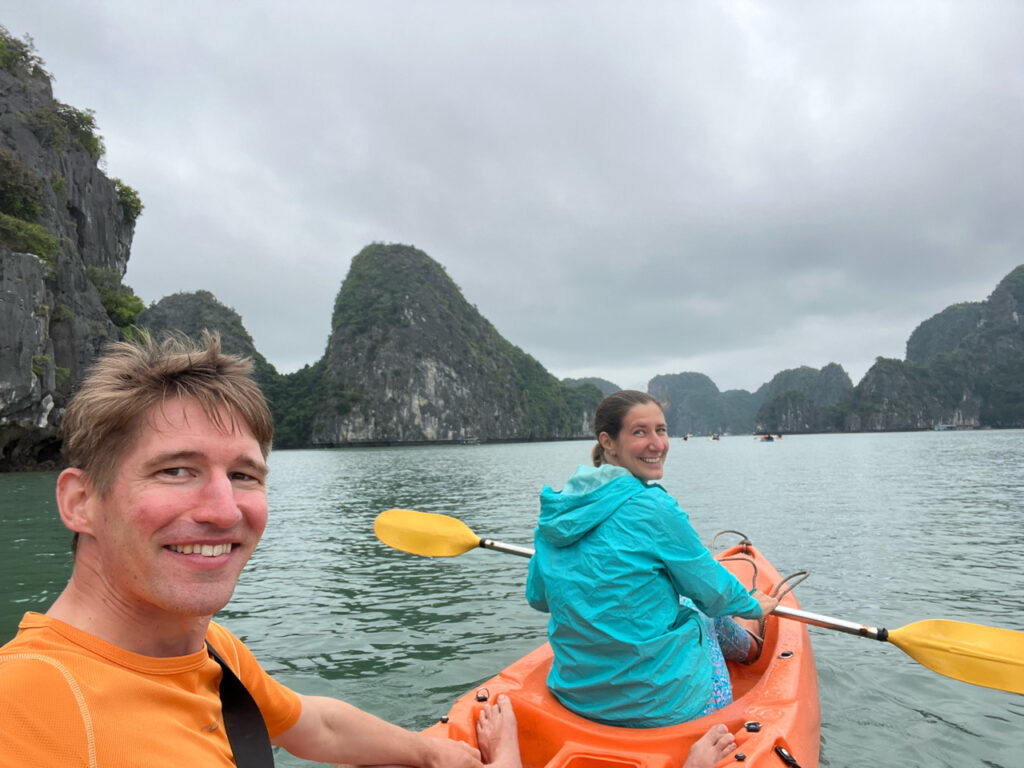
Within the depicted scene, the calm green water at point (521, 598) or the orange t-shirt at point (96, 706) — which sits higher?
the orange t-shirt at point (96, 706)

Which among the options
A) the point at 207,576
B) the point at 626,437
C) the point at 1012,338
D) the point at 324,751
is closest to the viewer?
the point at 207,576

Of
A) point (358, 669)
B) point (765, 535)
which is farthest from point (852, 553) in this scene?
point (358, 669)

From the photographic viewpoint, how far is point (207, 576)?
4.10 ft

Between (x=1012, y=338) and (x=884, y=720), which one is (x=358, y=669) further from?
(x=1012, y=338)

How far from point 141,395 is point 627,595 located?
205 centimetres

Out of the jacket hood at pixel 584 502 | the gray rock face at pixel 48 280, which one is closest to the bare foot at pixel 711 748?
the jacket hood at pixel 584 502

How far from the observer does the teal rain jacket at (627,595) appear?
2.63 metres

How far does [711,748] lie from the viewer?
265 cm

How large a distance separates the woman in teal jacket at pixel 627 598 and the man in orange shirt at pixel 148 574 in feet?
5.01

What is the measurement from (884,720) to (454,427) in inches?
3938

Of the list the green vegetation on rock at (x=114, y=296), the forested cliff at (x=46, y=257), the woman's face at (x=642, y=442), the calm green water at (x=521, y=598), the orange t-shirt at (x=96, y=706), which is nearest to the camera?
the orange t-shirt at (x=96, y=706)

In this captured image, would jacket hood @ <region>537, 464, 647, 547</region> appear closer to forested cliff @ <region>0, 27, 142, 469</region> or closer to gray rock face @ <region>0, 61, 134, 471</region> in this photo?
gray rock face @ <region>0, 61, 134, 471</region>

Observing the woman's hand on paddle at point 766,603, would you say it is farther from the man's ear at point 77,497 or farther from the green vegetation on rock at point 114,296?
the green vegetation on rock at point 114,296

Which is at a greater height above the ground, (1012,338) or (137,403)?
(1012,338)
